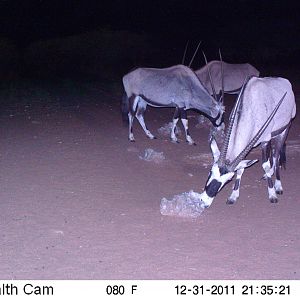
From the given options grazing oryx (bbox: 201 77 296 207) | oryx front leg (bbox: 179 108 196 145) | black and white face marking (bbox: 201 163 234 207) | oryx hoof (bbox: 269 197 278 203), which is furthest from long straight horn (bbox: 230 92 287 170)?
oryx front leg (bbox: 179 108 196 145)

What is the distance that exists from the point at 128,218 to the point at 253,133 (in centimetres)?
217

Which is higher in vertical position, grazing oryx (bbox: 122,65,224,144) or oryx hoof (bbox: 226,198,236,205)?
grazing oryx (bbox: 122,65,224,144)

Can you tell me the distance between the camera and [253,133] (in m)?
8.05

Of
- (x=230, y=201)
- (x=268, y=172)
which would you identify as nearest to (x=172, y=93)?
(x=268, y=172)

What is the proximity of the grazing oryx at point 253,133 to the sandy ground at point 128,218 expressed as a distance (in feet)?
1.15

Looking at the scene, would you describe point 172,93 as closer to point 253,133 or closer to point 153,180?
point 153,180

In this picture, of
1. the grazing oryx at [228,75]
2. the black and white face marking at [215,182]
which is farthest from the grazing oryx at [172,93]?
the black and white face marking at [215,182]

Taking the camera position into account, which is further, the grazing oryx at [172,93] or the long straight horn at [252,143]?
the grazing oryx at [172,93]

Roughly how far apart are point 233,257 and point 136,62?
89.7 feet

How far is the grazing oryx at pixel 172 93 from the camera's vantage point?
12.3 m

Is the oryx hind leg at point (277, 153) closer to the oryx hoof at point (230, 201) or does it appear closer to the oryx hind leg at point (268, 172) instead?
the oryx hind leg at point (268, 172)

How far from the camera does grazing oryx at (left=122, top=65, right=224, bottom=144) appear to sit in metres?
12.3

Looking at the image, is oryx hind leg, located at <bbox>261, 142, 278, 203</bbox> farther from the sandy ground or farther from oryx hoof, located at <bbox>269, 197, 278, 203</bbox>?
the sandy ground

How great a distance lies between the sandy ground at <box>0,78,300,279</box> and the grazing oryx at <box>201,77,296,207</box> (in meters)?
0.35
